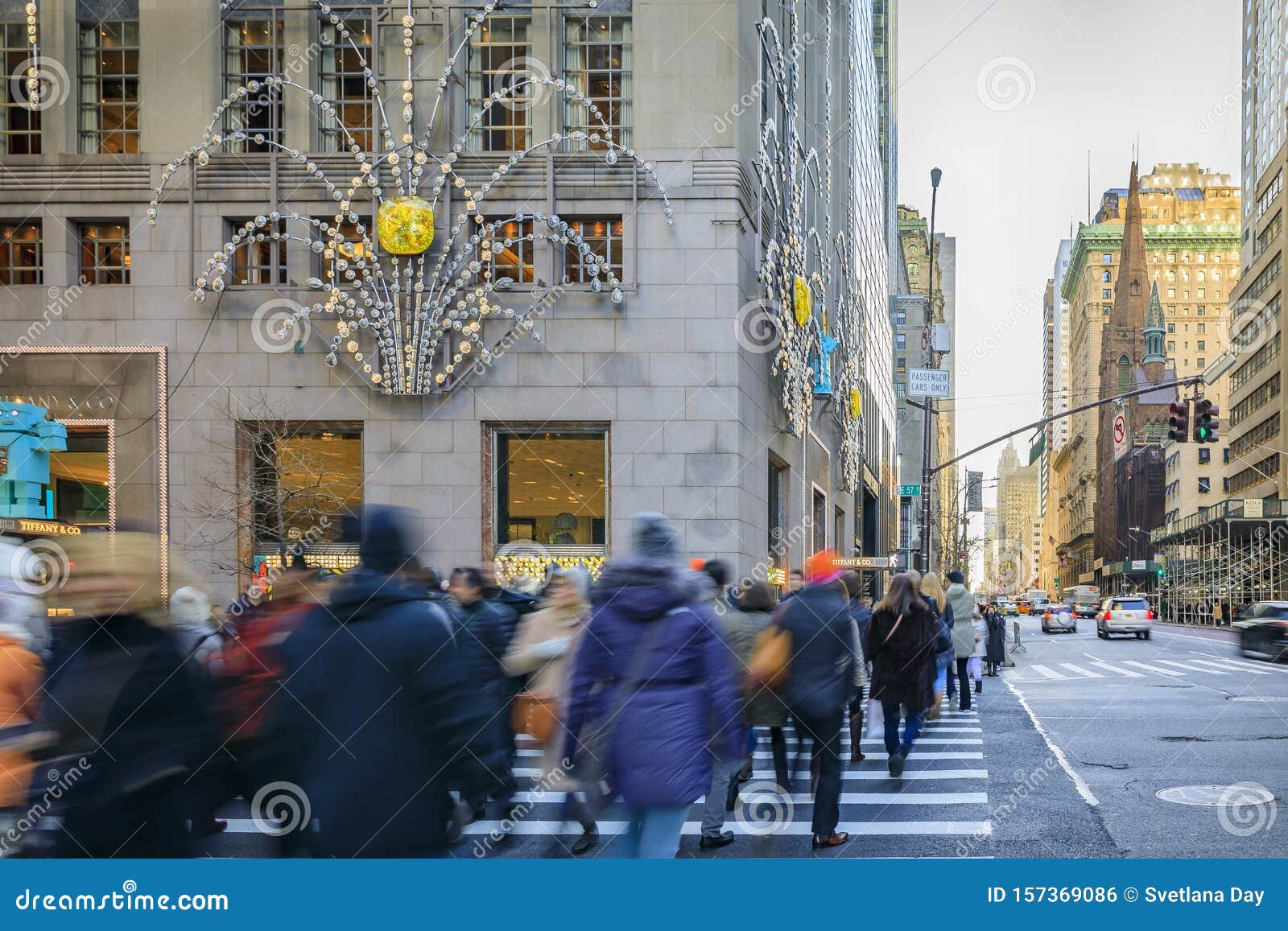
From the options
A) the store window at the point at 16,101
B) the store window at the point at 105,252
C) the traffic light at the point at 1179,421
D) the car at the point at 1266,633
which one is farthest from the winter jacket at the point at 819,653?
the car at the point at 1266,633

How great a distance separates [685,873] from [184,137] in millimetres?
22014

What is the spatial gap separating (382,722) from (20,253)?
22.5m

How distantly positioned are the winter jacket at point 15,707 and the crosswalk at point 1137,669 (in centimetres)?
2181

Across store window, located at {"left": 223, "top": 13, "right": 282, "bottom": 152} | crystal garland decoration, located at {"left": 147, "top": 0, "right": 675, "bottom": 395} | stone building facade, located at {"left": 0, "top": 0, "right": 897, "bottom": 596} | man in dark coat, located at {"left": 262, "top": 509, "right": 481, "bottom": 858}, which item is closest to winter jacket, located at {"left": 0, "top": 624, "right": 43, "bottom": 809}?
man in dark coat, located at {"left": 262, "top": 509, "right": 481, "bottom": 858}

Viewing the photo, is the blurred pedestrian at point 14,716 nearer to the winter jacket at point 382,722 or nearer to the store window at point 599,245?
the winter jacket at point 382,722

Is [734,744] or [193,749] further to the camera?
[734,744]

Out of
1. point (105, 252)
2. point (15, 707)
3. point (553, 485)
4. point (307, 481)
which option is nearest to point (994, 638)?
point (553, 485)

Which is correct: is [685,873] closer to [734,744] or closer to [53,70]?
[734,744]

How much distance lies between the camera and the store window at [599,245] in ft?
74.4

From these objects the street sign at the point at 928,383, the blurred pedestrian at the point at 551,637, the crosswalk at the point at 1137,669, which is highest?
the street sign at the point at 928,383

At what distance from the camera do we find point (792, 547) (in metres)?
29.6

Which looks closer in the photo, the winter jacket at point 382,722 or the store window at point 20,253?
the winter jacket at point 382,722

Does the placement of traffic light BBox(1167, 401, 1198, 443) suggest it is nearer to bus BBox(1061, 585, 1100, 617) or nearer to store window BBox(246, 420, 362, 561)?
store window BBox(246, 420, 362, 561)

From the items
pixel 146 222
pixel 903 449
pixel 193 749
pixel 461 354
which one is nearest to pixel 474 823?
pixel 193 749
